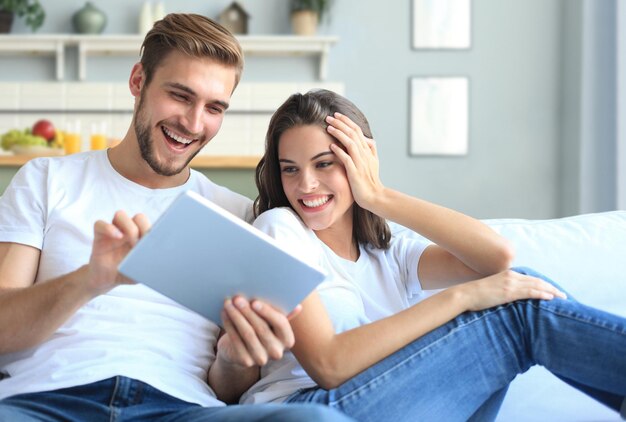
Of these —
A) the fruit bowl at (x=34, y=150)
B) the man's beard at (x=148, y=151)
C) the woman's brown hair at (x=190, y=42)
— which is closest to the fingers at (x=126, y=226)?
the man's beard at (x=148, y=151)

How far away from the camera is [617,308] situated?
71.9 inches

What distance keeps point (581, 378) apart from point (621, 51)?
342 centimetres

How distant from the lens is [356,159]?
5.39ft

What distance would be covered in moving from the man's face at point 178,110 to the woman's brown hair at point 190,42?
0.02 m

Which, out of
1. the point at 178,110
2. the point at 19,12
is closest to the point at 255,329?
the point at 178,110

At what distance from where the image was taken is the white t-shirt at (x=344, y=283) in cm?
147

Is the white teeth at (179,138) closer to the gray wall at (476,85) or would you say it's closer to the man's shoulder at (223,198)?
the man's shoulder at (223,198)

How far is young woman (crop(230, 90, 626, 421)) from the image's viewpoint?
4.44 feet

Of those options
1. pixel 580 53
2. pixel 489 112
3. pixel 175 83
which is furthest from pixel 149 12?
pixel 175 83

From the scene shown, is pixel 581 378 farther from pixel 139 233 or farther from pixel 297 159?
pixel 139 233

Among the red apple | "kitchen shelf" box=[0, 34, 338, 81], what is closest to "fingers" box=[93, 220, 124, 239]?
the red apple

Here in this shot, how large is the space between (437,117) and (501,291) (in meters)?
3.97

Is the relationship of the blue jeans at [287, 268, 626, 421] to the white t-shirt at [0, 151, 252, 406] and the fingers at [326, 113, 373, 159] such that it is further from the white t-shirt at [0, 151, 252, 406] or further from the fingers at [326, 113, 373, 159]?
the fingers at [326, 113, 373, 159]

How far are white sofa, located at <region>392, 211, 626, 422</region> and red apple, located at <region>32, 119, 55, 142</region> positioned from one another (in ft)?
7.60
